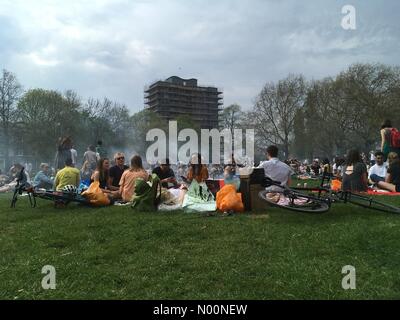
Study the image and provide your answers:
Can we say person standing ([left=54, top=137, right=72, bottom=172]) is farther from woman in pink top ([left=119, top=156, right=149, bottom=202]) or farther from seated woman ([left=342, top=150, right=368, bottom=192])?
seated woman ([left=342, top=150, right=368, bottom=192])

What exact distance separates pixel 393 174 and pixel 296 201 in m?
4.83

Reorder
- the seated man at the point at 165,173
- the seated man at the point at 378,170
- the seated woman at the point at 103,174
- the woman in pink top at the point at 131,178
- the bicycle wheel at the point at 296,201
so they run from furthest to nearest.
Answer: the seated man at the point at 378,170
the seated man at the point at 165,173
the seated woman at the point at 103,174
the woman in pink top at the point at 131,178
the bicycle wheel at the point at 296,201

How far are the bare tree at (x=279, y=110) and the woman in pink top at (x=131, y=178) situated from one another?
62.6 meters

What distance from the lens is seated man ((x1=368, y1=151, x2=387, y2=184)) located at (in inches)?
486

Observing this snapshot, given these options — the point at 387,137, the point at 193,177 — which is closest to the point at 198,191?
the point at 193,177

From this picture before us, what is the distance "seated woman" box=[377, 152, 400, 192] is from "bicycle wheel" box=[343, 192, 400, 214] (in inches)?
156

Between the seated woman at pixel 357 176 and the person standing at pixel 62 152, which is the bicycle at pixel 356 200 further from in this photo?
the person standing at pixel 62 152

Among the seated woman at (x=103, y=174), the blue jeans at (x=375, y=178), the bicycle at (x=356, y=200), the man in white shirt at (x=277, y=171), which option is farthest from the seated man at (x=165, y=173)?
the blue jeans at (x=375, y=178)

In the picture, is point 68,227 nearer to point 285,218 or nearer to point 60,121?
point 285,218

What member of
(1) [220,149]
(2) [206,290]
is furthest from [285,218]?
(1) [220,149]

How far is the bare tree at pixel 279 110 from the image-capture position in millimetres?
69062

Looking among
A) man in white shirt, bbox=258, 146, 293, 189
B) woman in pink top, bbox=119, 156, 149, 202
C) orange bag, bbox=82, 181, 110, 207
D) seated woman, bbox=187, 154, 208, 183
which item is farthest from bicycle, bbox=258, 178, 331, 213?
orange bag, bbox=82, 181, 110, 207
